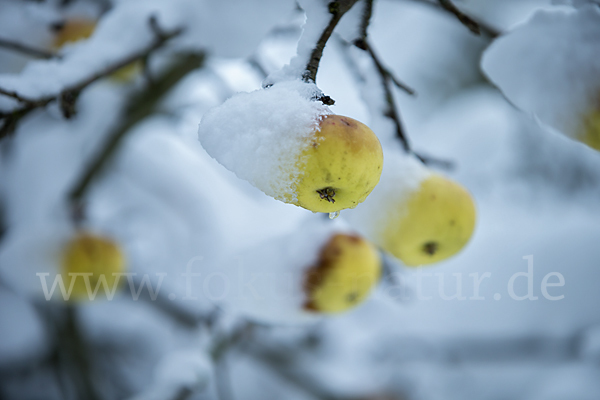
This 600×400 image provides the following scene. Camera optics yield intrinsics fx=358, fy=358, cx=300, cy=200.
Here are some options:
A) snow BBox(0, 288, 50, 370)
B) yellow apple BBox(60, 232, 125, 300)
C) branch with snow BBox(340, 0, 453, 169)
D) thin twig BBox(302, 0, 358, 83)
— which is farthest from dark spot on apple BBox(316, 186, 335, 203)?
snow BBox(0, 288, 50, 370)

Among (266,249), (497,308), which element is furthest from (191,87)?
(497,308)

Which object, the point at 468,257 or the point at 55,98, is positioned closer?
the point at 55,98

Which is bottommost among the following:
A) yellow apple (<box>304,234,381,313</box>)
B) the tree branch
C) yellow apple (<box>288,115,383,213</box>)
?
yellow apple (<box>304,234,381,313</box>)

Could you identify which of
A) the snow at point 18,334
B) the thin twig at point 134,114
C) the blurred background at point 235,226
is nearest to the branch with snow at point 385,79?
the blurred background at point 235,226

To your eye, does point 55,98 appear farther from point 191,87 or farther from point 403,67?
point 403,67

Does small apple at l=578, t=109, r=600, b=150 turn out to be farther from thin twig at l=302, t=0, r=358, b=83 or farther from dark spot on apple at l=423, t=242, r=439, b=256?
thin twig at l=302, t=0, r=358, b=83

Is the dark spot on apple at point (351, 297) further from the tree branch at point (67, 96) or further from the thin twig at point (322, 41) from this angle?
the tree branch at point (67, 96)
